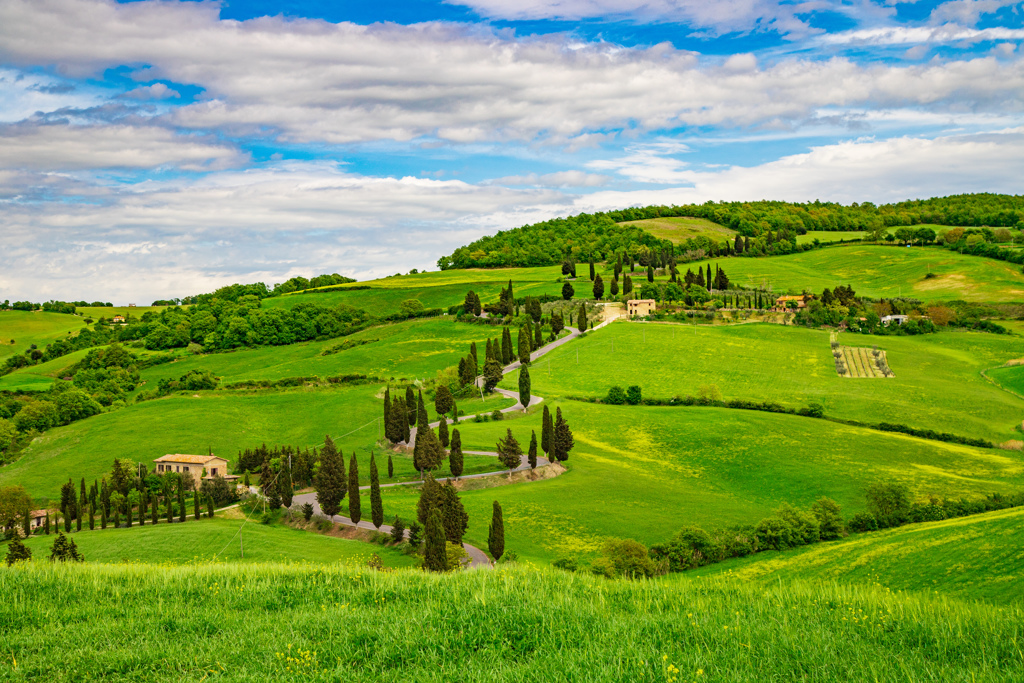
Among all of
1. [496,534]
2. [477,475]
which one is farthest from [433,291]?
[496,534]

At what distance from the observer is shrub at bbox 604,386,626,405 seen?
90812 mm

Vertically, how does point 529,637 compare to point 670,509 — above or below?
above

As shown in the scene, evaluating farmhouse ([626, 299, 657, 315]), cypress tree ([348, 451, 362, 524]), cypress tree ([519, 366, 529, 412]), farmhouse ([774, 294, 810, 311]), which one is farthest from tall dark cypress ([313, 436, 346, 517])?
farmhouse ([774, 294, 810, 311])

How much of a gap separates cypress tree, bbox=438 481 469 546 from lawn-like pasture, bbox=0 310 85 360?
14128cm

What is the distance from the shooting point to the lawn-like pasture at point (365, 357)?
4685 inches

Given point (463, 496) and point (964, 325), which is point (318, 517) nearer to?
point (463, 496)

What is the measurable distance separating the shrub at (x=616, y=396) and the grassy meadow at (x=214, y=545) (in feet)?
151

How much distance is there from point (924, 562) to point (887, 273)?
157312 mm

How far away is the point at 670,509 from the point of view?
57.0 metres

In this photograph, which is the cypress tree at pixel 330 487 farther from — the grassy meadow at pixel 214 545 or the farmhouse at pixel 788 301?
the farmhouse at pixel 788 301

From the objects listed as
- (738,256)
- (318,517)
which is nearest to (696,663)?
(318,517)

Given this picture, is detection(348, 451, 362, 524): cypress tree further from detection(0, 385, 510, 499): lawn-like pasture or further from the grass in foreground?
the grass in foreground

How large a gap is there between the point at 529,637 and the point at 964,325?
14599 cm

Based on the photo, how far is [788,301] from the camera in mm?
140250
